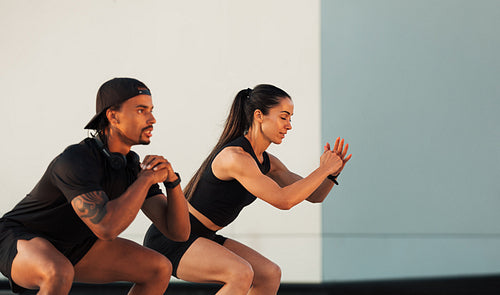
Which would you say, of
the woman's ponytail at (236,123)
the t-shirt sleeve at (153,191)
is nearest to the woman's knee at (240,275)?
the t-shirt sleeve at (153,191)

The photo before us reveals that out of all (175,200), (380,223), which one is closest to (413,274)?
(380,223)

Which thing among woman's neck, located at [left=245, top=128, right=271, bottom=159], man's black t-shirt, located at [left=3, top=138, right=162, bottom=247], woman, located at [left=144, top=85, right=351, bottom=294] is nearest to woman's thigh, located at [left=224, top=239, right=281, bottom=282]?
woman, located at [left=144, top=85, right=351, bottom=294]

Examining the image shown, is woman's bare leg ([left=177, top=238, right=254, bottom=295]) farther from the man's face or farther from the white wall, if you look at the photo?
the white wall

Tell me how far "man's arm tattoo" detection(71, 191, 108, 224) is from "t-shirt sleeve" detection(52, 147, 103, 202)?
2 cm

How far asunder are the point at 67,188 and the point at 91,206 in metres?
0.09

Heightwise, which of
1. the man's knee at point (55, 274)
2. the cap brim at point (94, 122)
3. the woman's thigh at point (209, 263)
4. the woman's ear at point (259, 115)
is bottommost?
the woman's thigh at point (209, 263)

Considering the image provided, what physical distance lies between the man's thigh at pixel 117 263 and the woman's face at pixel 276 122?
0.64m

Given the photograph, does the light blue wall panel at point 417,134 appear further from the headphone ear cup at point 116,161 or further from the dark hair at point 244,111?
the headphone ear cup at point 116,161

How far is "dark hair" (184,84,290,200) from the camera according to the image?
210cm

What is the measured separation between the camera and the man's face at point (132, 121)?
63.8 inches

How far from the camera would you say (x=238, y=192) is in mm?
2076

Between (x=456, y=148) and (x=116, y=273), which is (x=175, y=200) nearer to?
(x=116, y=273)

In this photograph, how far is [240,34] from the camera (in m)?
3.74

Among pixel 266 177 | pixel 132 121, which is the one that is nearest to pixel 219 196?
pixel 266 177
